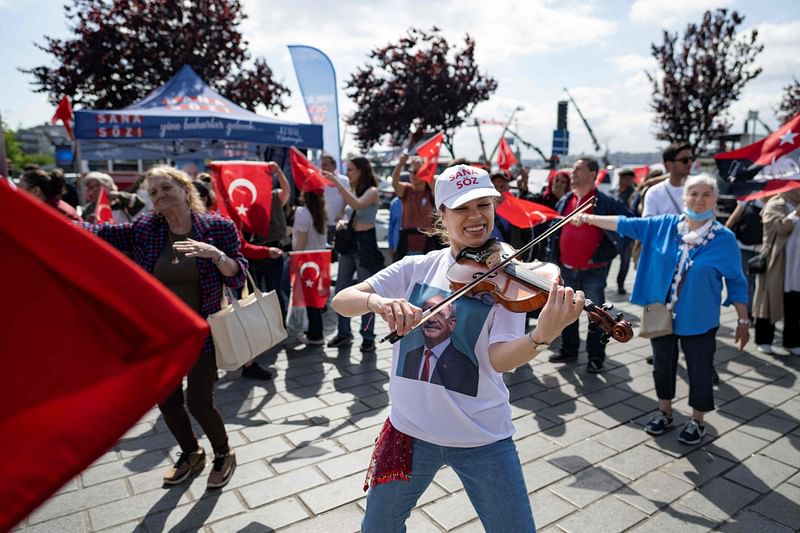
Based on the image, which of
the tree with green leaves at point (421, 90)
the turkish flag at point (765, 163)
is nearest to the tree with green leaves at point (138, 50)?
the tree with green leaves at point (421, 90)

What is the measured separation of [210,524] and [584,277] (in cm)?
402

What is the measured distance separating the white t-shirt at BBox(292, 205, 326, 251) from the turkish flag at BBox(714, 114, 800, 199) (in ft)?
14.1

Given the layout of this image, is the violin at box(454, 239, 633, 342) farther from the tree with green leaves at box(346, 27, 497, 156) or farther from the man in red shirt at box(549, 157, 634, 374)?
the tree with green leaves at box(346, 27, 497, 156)

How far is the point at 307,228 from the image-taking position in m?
6.20

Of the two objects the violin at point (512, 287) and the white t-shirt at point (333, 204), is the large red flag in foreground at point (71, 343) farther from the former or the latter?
the white t-shirt at point (333, 204)

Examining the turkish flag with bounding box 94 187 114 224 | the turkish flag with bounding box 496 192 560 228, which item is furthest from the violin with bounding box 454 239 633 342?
the turkish flag with bounding box 94 187 114 224

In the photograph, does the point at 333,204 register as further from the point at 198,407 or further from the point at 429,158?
the point at 198,407

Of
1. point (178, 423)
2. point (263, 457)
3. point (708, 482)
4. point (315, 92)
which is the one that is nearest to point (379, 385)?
point (263, 457)

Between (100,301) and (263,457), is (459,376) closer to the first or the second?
(100,301)

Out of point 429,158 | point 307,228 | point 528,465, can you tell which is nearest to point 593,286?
point 429,158

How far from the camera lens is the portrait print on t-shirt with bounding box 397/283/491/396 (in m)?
1.96

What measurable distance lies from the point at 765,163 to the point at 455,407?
16.4 ft

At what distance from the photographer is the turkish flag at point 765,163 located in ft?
17.0

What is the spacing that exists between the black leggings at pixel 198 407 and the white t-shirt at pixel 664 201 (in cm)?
424
